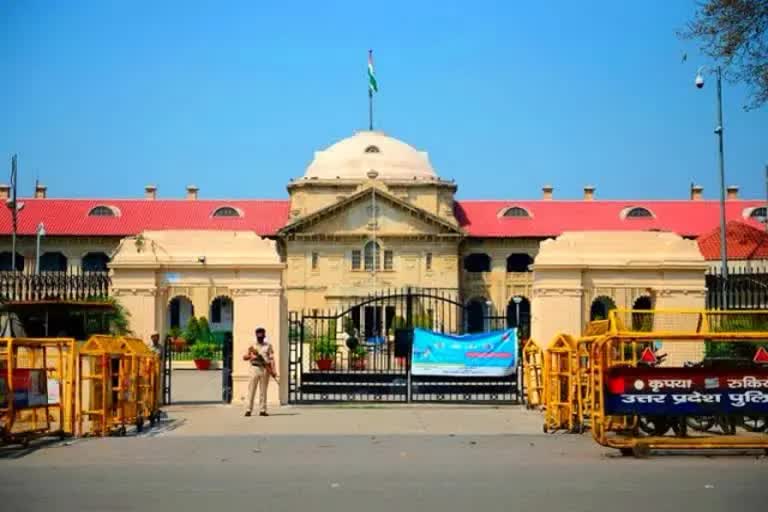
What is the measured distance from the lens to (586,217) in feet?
227

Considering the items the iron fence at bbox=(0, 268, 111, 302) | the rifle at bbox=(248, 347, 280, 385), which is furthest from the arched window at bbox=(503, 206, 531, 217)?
the rifle at bbox=(248, 347, 280, 385)

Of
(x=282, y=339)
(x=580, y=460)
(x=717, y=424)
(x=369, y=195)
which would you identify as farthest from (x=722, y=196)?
(x=369, y=195)

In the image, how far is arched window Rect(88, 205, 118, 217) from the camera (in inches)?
2704

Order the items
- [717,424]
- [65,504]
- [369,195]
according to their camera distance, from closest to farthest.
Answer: [65,504], [717,424], [369,195]

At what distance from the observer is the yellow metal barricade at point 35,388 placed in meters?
14.1

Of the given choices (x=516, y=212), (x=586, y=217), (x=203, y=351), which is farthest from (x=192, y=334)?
(x=586, y=217)

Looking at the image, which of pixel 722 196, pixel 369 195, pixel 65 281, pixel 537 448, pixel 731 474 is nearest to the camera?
pixel 731 474

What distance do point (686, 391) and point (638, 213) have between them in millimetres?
58306

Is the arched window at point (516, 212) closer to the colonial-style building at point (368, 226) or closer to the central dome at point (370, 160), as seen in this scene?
the colonial-style building at point (368, 226)

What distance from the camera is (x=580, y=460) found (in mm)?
12500

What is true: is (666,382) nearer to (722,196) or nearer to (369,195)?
(722,196)

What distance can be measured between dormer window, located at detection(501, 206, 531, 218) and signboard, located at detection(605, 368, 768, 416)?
56.4 metres

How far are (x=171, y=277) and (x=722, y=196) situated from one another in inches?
767

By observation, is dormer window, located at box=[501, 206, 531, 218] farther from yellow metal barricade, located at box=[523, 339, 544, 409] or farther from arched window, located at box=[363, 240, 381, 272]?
yellow metal barricade, located at box=[523, 339, 544, 409]
